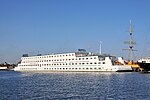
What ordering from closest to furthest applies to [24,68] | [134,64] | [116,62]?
[116,62] → [134,64] → [24,68]

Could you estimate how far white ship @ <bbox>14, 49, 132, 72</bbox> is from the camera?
138000 mm

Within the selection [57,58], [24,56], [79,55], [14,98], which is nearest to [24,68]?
[24,56]

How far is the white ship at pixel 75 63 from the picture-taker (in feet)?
453

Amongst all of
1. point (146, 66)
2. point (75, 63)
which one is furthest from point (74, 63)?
point (146, 66)

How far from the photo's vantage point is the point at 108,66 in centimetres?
13688

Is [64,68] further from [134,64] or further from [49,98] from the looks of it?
[49,98]

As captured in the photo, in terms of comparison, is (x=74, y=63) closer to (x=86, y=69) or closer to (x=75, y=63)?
(x=75, y=63)

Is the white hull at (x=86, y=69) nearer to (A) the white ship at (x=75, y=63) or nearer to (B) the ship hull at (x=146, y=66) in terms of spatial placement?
(A) the white ship at (x=75, y=63)

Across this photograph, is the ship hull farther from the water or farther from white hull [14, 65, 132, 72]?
the water

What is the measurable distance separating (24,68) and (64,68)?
39562mm

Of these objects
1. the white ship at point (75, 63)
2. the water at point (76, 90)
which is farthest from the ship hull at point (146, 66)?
the water at point (76, 90)

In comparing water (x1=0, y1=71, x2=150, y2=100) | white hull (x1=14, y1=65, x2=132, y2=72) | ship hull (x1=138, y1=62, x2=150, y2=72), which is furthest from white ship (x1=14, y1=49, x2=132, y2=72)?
water (x1=0, y1=71, x2=150, y2=100)

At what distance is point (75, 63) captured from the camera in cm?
14725

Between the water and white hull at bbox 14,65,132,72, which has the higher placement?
white hull at bbox 14,65,132,72
